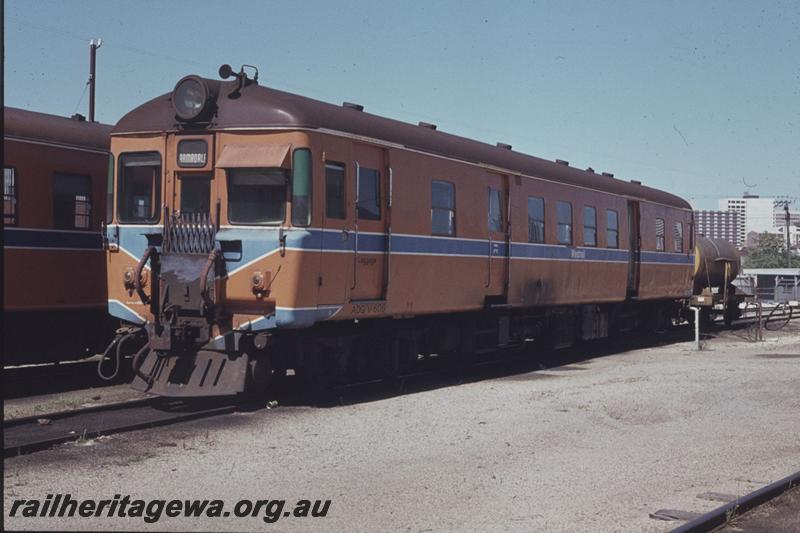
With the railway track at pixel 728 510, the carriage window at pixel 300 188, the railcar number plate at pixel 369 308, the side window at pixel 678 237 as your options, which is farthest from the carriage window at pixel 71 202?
the side window at pixel 678 237

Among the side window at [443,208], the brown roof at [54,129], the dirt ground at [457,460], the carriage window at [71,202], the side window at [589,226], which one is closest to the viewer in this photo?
the dirt ground at [457,460]

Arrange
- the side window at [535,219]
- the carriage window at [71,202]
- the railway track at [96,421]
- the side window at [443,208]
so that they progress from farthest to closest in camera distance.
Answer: the side window at [535,219] → the side window at [443,208] → the carriage window at [71,202] → the railway track at [96,421]

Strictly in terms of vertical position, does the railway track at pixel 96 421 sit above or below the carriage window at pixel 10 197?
below

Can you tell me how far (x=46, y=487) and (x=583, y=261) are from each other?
1323 centimetres

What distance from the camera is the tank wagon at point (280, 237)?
36.5 feet

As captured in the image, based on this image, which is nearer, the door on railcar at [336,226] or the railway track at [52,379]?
the door on railcar at [336,226]

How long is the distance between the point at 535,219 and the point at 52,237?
8.02 metres

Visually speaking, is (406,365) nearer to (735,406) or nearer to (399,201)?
(399,201)

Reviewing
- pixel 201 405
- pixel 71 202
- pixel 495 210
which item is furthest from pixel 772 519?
pixel 71 202

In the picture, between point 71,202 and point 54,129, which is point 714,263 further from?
point 54,129

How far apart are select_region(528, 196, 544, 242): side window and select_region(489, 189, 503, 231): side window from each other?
110 centimetres

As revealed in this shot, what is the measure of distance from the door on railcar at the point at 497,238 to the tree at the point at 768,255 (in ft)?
410

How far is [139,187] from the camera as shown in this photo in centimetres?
1208

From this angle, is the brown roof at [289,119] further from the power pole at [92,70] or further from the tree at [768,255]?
the tree at [768,255]
